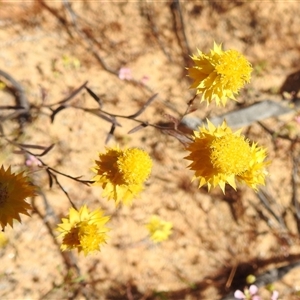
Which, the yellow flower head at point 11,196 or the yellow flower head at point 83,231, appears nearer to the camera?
the yellow flower head at point 11,196

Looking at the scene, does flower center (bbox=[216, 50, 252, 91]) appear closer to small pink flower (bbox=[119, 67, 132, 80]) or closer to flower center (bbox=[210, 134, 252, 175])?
flower center (bbox=[210, 134, 252, 175])

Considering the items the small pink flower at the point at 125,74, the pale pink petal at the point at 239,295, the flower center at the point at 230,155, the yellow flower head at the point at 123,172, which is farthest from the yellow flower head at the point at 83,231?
the pale pink petal at the point at 239,295

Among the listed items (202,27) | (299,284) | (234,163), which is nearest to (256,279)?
(299,284)

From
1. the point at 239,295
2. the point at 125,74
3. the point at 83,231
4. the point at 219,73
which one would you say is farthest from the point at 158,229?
the point at 219,73

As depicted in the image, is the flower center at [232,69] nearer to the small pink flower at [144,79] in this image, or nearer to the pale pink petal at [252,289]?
the small pink flower at [144,79]

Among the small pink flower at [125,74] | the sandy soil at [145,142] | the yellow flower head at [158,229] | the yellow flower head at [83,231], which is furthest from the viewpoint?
the small pink flower at [125,74]

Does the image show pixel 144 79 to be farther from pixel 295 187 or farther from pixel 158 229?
pixel 295 187

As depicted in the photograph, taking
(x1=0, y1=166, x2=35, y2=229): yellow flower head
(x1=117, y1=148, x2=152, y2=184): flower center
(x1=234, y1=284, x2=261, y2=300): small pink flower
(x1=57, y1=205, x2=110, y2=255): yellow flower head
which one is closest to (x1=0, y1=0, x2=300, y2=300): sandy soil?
(x1=234, y1=284, x2=261, y2=300): small pink flower
